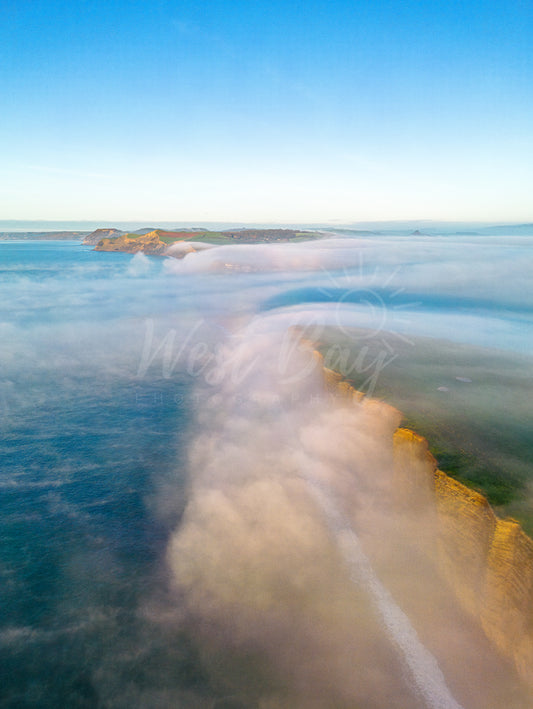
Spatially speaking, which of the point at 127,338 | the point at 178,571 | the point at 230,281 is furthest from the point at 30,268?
the point at 178,571

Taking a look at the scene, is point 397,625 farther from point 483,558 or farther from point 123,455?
point 123,455

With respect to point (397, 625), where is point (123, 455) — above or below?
below

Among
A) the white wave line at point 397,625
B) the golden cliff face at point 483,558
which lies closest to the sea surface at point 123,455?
the golden cliff face at point 483,558

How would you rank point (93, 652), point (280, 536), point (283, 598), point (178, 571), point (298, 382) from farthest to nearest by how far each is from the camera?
point (298, 382), point (280, 536), point (178, 571), point (283, 598), point (93, 652)

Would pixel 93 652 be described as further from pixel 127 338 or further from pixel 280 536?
pixel 127 338

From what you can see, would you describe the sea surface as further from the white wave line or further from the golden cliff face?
the white wave line

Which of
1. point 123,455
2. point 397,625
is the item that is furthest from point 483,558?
point 123,455

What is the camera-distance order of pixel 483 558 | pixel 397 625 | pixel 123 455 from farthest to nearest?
pixel 123 455, pixel 397 625, pixel 483 558

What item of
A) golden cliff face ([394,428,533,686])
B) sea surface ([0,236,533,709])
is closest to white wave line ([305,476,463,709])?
golden cliff face ([394,428,533,686])
